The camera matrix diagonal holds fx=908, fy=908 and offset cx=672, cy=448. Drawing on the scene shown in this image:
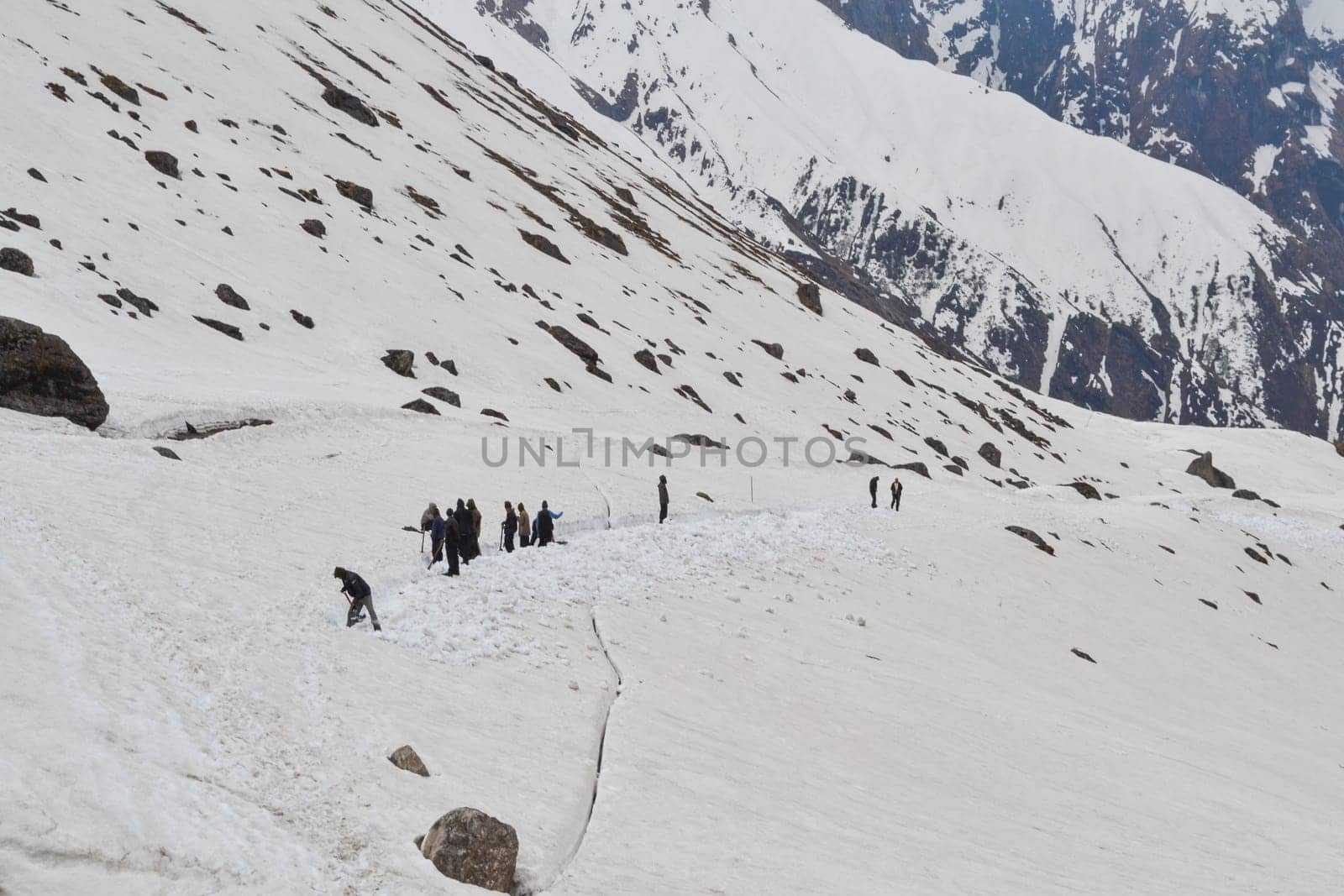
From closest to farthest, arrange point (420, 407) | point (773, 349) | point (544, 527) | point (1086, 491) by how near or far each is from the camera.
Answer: point (544, 527), point (420, 407), point (1086, 491), point (773, 349)

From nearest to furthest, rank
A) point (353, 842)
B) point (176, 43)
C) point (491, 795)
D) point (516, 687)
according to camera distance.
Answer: point (353, 842) < point (491, 795) < point (516, 687) < point (176, 43)

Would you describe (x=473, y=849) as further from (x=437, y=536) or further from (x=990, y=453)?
(x=990, y=453)

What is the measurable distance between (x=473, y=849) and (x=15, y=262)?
99.1ft

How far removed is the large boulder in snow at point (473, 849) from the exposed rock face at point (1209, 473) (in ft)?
310

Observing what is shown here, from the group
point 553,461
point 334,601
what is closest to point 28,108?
point 553,461

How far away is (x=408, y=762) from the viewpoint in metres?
9.81

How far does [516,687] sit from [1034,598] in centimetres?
2188

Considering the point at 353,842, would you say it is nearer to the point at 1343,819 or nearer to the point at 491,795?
the point at 491,795

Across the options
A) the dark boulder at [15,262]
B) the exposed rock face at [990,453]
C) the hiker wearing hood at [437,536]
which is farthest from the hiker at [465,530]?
the exposed rock face at [990,453]

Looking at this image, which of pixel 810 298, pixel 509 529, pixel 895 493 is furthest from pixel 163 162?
pixel 810 298

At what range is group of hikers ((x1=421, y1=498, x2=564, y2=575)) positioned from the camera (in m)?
18.2

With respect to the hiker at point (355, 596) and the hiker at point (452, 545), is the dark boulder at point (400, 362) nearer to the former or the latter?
the hiker at point (452, 545)

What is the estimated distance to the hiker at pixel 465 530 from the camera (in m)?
19.3

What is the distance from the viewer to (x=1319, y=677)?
31.8 meters
